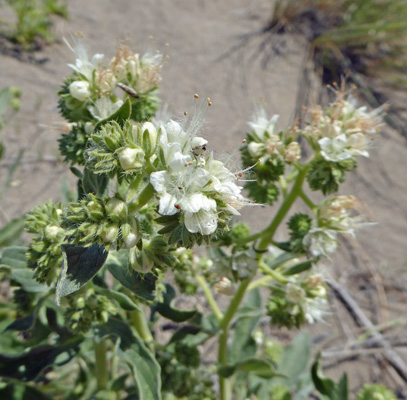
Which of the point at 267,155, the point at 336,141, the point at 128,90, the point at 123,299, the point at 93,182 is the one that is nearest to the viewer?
the point at 93,182

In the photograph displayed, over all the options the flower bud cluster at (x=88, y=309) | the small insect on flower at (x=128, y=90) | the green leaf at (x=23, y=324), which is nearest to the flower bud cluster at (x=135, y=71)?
the small insect on flower at (x=128, y=90)

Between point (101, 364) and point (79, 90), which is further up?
point (79, 90)

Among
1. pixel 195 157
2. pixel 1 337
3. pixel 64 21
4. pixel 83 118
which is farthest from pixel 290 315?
pixel 64 21

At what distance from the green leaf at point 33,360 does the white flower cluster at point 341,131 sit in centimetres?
157

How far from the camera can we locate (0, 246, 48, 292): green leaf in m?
1.88

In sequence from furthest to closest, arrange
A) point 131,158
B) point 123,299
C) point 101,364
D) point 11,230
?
point 11,230
point 101,364
point 123,299
point 131,158

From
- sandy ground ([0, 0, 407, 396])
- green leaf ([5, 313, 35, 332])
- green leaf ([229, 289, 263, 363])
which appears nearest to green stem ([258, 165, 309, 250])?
green leaf ([229, 289, 263, 363])

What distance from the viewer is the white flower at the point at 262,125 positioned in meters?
Answer: 2.21

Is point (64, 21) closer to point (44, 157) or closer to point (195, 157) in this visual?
point (44, 157)

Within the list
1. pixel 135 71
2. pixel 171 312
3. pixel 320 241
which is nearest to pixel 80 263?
pixel 171 312

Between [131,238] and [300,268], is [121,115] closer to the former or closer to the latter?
[131,238]

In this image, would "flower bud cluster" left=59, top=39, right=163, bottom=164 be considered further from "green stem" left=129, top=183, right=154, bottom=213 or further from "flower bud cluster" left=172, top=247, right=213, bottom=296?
"flower bud cluster" left=172, top=247, right=213, bottom=296

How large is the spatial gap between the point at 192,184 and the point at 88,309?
85 cm

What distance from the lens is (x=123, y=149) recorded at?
4.62ft
